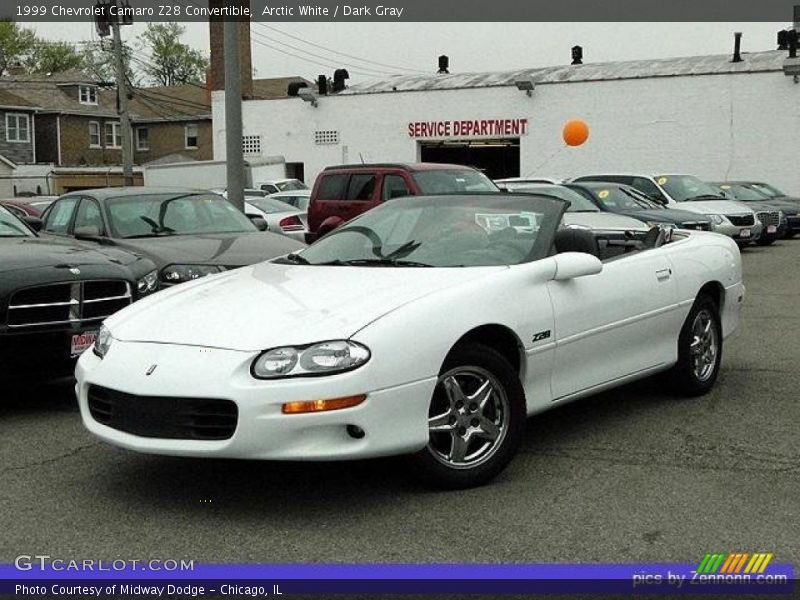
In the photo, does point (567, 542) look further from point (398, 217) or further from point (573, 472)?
point (398, 217)

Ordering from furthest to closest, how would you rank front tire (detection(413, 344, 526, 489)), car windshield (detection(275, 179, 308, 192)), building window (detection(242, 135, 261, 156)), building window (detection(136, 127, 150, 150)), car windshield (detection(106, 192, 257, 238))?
1. building window (detection(136, 127, 150, 150))
2. building window (detection(242, 135, 261, 156))
3. car windshield (detection(275, 179, 308, 192))
4. car windshield (detection(106, 192, 257, 238))
5. front tire (detection(413, 344, 526, 489))

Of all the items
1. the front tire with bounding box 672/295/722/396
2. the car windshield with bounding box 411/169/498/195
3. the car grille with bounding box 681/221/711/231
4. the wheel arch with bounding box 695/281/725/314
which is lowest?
the front tire with bounding box 672/295/722/396

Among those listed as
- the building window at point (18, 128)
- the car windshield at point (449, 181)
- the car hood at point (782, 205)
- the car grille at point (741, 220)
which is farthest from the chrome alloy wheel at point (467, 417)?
the building window at point (18, 128)

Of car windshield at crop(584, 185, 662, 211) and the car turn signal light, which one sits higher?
car windshield at crop(584, 185, 662, 211)

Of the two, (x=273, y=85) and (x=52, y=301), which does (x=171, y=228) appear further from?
(x=273, y=85)

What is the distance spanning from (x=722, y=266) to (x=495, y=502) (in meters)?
3.18

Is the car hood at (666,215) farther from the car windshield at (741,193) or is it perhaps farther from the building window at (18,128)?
the building window at (18,128)

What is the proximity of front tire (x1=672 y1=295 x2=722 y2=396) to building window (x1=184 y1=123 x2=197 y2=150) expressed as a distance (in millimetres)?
54766

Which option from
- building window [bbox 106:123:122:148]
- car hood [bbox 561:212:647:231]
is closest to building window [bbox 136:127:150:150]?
building window [bbox 106:123:122:148]

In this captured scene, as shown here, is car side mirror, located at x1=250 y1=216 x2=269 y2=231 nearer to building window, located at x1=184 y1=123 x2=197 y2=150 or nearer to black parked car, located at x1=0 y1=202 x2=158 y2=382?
black parked car, located at x1=0 y1=202 x2=158 y2=382

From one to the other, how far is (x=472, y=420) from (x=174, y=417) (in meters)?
1.38

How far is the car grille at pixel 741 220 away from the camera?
19.9m

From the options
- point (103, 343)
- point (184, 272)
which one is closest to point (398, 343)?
point (103, 343)

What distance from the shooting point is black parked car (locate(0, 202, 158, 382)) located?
6465 mm
